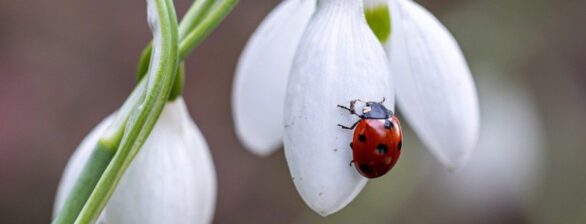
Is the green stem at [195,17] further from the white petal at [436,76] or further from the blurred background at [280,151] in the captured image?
the blurred background at [280,151]

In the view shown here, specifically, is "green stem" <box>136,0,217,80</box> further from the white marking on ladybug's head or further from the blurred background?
the blurred background

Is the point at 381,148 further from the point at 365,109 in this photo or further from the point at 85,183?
the point at 85,183

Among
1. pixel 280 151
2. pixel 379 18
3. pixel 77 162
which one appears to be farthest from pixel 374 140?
pixel 280 151

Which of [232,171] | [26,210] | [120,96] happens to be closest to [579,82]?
[232,171]

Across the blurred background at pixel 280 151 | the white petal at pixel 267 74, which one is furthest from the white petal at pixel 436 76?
the blurred background at pixel 280 151

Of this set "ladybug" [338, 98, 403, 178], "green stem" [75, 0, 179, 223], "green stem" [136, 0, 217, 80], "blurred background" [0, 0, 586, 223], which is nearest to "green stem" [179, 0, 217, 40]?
"green stem" [136, 0, 217, 80]

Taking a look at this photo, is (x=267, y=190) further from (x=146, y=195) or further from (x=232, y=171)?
(x=146, y=195)
